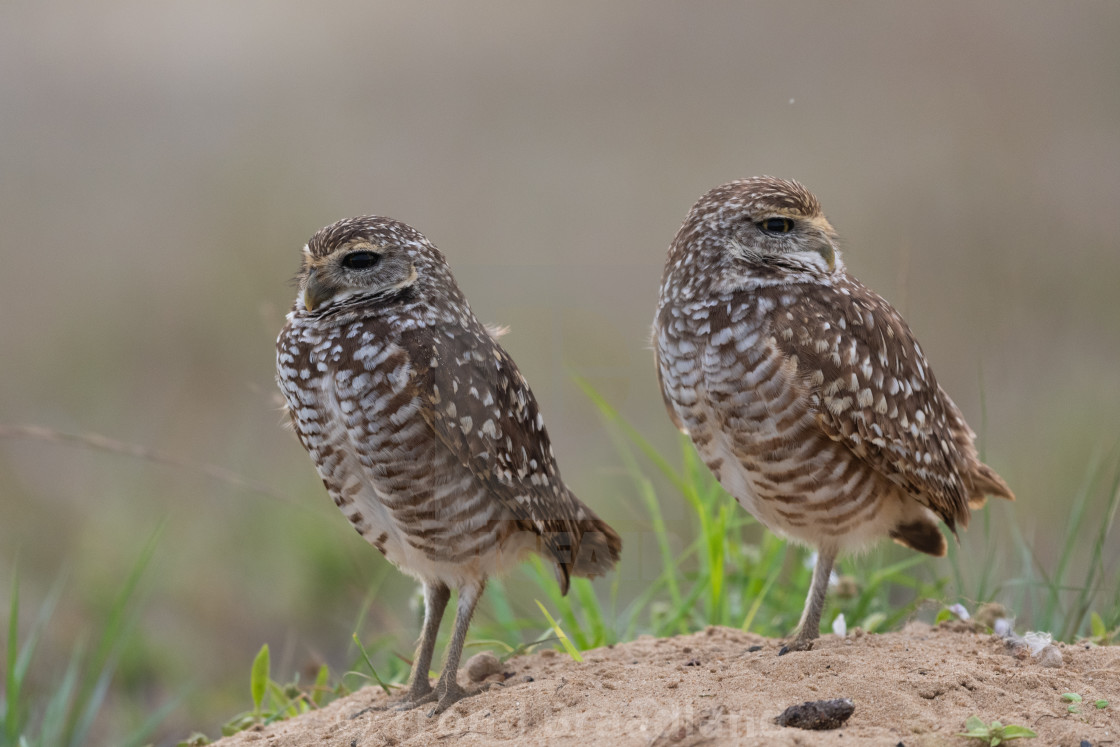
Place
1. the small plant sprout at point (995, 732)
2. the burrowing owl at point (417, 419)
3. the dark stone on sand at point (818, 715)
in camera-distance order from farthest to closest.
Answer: the burrowing owl at point (417, 419) → the dark stone on sand at point (818, 715) → the small plant sprout at point (995, 732)

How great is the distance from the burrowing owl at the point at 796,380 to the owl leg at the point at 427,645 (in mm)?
1069

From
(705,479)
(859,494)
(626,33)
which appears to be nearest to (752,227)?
(859,494)

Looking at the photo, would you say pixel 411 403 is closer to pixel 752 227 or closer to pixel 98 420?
pixel 752 227

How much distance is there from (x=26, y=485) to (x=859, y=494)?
6.72 meters

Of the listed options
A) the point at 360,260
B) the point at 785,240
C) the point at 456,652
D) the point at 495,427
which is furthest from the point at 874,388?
the point at 360,260

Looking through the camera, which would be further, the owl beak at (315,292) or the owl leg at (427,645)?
the owl leg at (427,645)

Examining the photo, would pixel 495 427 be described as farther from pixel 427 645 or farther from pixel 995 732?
pixel 995 732

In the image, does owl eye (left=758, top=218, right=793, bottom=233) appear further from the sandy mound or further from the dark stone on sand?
the dark stone on sand

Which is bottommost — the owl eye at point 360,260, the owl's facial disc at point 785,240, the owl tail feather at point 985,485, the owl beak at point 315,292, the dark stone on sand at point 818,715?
the dark stone on sand at point 818,715

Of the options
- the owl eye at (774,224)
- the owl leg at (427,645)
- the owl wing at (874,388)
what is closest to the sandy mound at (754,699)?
the owl leg at (427,645)

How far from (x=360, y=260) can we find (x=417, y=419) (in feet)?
1.89

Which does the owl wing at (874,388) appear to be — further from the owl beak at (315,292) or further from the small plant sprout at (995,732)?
the owl beak at (315,292)

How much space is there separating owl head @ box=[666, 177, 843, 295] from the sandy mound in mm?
1282

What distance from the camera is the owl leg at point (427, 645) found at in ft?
11.6
